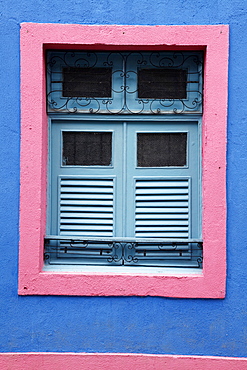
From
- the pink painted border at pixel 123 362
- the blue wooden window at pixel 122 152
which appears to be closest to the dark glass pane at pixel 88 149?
the blue wooden window at pixel 122 152

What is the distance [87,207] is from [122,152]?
0.63m

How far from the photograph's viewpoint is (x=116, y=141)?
4.25m

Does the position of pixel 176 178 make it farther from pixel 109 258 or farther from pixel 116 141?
pixel 109 258

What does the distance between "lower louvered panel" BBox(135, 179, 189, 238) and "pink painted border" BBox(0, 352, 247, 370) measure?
1118 millimetres

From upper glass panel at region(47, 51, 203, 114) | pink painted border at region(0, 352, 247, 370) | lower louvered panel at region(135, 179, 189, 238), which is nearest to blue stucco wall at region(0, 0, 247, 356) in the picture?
pink painted border at region(0, 352, 247, 370)

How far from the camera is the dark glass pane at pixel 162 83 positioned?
423cm

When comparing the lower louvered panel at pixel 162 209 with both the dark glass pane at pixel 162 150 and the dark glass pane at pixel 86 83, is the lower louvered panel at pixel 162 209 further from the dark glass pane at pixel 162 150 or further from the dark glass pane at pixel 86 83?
the dark glass pane at pixel 86 83

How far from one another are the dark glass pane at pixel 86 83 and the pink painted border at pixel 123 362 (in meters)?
2.45

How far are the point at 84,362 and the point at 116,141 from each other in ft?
6.82

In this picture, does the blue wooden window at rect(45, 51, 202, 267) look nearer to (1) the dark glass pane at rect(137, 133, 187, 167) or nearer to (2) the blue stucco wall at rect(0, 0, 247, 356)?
(1) the dark glass pane at rect(137, 133, 187, 167)

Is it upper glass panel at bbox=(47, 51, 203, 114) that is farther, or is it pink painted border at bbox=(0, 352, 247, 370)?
upper glass panel at bbox=(47, 51, 203, 114)

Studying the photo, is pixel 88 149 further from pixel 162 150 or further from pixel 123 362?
pixel 123 362

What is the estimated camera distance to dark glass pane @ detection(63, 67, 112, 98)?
4.23m

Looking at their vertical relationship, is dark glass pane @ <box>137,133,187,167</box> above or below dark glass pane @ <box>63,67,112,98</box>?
below
